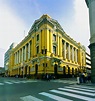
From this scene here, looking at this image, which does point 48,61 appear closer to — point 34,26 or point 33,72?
point 33,72

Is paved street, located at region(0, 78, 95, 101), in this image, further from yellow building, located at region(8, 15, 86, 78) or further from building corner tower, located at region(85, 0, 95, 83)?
yellow building, located at region(8, 15, 86, 78)

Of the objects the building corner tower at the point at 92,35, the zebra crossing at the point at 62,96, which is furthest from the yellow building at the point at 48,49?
the zebra crossing at the point at 62,96

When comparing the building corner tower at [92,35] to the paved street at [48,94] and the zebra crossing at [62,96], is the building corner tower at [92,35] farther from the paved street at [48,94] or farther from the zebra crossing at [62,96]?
the zebra crossing at [62,96]

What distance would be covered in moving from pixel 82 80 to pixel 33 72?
894 inches

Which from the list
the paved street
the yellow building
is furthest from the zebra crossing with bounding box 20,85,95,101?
the yellow building

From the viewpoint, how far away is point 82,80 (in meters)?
20.4

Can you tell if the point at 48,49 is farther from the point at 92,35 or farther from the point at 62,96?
the point at 62,96

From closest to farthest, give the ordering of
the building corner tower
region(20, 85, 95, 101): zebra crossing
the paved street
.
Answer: region(20, 85, 95, 101): zebra crossing → the paved street → the building corner tower

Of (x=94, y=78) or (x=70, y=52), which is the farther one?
(x=70, y=52)

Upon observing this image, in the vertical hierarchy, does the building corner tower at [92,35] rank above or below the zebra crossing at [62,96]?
above

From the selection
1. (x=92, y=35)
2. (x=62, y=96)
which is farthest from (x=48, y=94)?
Answer: (x=92, y=35)

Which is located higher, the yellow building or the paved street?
the yellow building

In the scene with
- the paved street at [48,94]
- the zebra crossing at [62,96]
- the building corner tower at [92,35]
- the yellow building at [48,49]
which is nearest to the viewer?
the zebra crossing at [62,96]

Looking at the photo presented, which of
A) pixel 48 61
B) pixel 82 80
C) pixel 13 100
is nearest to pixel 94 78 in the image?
pixel 82 80
